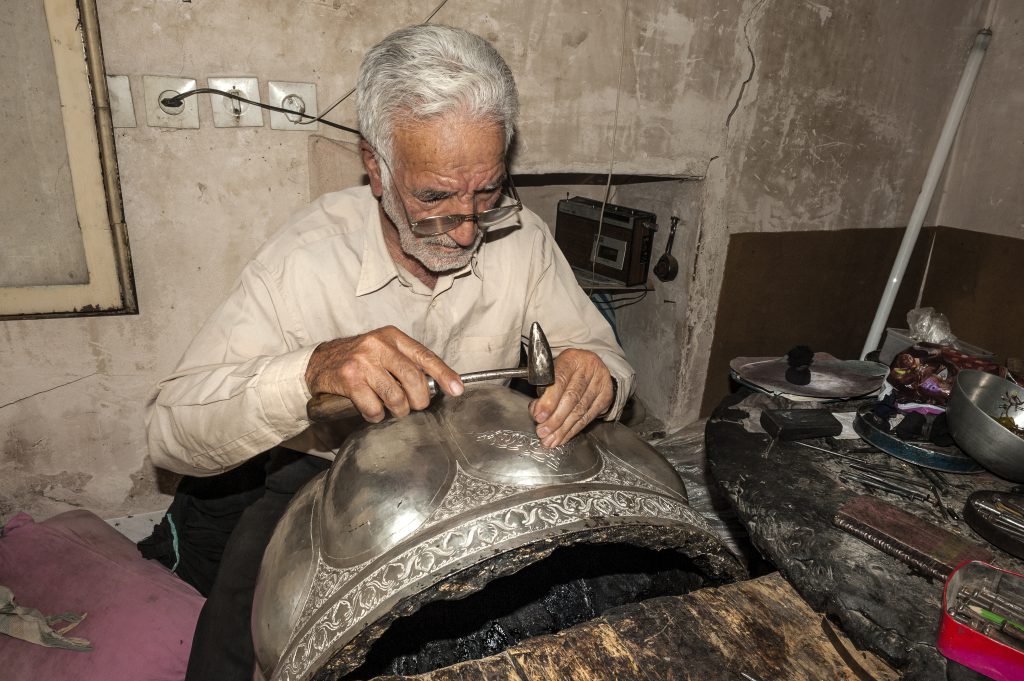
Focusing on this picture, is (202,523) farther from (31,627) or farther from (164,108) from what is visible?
(164,108)

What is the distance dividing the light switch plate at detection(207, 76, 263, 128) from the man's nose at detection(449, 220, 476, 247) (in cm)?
112

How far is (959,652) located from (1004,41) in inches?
156

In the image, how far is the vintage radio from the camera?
127 inches

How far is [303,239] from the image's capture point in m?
1.70

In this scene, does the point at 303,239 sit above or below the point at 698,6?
below

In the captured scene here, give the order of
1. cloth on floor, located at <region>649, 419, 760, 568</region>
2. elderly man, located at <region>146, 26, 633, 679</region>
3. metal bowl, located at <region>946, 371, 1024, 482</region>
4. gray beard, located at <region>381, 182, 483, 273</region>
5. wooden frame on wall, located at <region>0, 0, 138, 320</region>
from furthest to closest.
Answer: cloth on floor, located at <region>649, 419, 760, 568</region> < wooden frame on wall, located at <region>0, 0, 138, 320</region> < gray beard, located at <region>381, 182, 483, 273</region> < metal bowl, located at <region>946, 371, 1024, 482</region> < elderly man, located at <region>146, 26, 633, 679</region>

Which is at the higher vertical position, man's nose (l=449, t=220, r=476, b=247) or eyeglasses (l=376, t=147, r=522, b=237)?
eyeglasses (l=376, t=147, r=522, b=237)

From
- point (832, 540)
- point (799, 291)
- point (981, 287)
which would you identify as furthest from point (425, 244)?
point (981, 287)

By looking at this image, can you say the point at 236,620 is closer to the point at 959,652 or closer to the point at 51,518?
the point at 51,518

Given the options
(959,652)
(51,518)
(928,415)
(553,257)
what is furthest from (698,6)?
(51,518)

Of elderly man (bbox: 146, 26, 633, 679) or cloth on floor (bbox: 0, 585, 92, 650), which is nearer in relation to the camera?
elderly man (bbox: 146, 26, 633, 679)

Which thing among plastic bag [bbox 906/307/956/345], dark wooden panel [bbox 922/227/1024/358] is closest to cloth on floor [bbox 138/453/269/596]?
plastic bag [bbox 906/307/956/345]

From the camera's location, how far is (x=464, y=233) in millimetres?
1520

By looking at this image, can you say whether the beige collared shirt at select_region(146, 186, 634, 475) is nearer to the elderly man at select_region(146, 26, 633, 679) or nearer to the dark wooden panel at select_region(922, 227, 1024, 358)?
the elderly man at select_region(146, 26, 633, 679)
